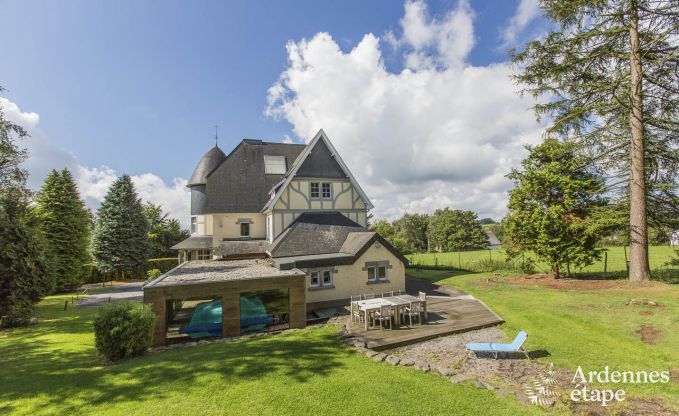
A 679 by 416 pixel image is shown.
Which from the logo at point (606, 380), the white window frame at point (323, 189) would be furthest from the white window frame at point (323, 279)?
the logo at point (606, 380)

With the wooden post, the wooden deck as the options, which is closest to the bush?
the wooden post

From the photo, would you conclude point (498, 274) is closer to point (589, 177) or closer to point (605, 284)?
point (605, 284)

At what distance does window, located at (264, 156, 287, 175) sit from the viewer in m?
25.4

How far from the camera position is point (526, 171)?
20.8 meters

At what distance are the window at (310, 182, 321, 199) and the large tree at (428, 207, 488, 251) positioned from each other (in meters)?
50.2

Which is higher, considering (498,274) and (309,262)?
(309,262)

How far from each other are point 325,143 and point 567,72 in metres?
16.7

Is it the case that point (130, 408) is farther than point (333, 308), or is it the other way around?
point (333, 308)

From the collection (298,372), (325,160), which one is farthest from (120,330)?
(325,160)

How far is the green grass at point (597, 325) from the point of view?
8234mm

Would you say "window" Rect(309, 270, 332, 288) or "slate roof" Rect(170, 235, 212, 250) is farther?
"slate roof" Rect(170, 235, 212, 250)

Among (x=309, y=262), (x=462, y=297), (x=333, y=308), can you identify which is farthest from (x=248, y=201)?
(x=462, y=297)

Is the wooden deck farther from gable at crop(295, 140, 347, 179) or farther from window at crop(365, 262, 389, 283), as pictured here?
gable at crop(295, 140, 347, 179)

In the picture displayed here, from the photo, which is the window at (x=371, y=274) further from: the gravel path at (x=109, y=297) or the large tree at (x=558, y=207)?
the gravel path at (x=109, y=297)
